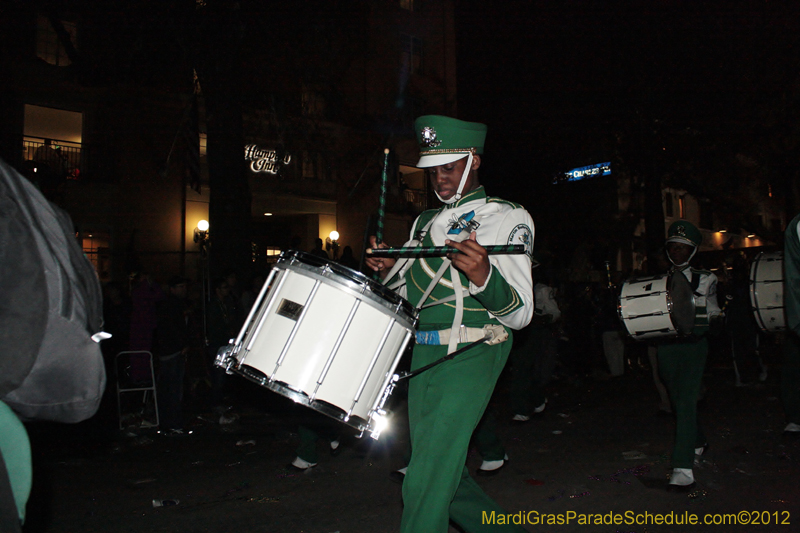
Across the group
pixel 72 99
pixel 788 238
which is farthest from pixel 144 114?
pixel 788 238

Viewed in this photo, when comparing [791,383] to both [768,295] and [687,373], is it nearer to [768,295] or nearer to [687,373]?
[768,295]

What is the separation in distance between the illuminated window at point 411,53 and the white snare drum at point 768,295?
22441 mm

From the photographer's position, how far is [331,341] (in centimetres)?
286

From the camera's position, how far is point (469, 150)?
11.8ft

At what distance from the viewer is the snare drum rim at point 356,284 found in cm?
288

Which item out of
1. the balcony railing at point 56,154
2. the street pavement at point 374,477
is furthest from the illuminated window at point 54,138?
the street pavement at point 374,477

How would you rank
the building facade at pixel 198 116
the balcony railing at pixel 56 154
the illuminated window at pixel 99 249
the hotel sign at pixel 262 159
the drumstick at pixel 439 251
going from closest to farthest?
the drumstick at pixel 439 251
the building facade at pixel 198 116
the illuminated window at pixel 99 249
the balcony railing at pixel 56 154
the hotel sign at pixel 262 159

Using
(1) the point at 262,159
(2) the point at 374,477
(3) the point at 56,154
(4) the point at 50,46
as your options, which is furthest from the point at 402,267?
(4) the point at 50,46

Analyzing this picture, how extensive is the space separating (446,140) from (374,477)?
356cm

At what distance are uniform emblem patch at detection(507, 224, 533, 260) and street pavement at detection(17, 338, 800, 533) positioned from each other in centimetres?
131

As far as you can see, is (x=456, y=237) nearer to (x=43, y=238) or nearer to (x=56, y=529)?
(x=43, y=238)

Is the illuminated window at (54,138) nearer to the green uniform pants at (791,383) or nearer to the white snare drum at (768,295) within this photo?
the white snare drum at (768,295)

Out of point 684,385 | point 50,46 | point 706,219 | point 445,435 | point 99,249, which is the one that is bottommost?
point 684,385

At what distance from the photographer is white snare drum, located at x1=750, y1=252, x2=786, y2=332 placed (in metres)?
6.40
